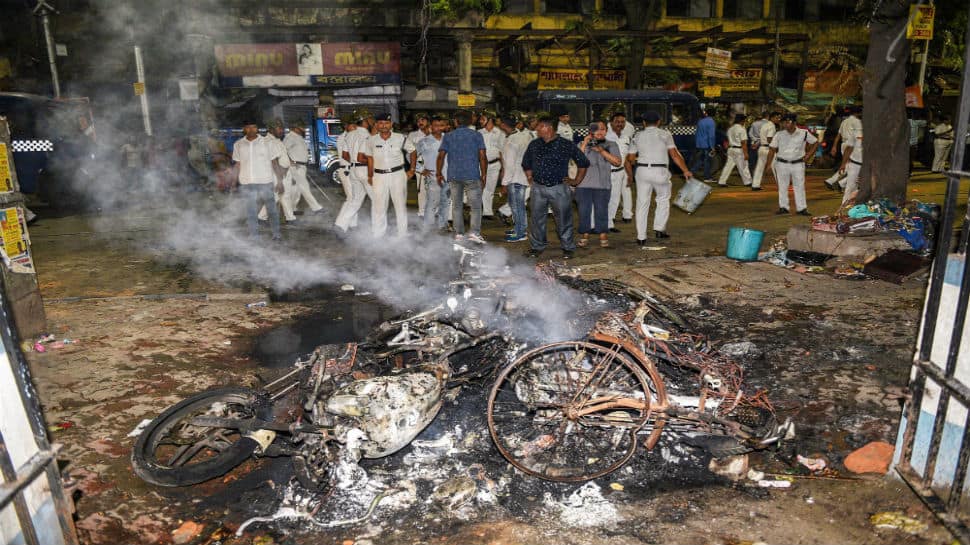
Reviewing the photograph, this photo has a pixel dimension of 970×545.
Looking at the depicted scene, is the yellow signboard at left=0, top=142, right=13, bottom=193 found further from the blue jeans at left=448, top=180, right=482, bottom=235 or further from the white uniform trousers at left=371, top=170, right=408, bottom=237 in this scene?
the blue jeans at left=448, top=180, right=482, bottom=235

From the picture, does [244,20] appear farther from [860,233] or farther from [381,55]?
[860,233]

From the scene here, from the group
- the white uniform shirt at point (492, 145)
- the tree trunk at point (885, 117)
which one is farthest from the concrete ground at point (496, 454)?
the white uniform shirt at point (492, 145)

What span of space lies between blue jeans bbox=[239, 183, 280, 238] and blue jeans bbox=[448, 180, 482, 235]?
2830mm

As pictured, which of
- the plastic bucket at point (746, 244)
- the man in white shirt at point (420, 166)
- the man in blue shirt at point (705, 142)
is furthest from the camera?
the man in blue shirt at point (705, 142)

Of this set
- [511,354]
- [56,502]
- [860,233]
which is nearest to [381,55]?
[860,233]

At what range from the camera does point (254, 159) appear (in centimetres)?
954

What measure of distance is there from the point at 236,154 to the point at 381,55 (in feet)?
36.4

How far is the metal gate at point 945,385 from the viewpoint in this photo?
2.87 metres

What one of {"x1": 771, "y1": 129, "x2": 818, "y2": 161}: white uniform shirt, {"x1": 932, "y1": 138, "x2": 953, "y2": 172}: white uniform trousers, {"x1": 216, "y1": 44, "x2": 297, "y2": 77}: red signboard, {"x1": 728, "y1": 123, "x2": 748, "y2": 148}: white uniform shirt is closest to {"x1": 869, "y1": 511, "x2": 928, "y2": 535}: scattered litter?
{"x1": 771, "y1": 129, "x2": 818, "y2": 161}: white uniform shirt

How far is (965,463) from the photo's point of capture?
2832mm

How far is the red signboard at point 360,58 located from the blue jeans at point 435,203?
9.91 meters

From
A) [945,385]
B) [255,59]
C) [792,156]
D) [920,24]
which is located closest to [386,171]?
[792,156]

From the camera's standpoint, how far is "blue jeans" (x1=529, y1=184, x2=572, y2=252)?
8099 millimetres

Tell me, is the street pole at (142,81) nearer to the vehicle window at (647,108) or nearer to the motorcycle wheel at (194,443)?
the vehicle window at (647,108)
